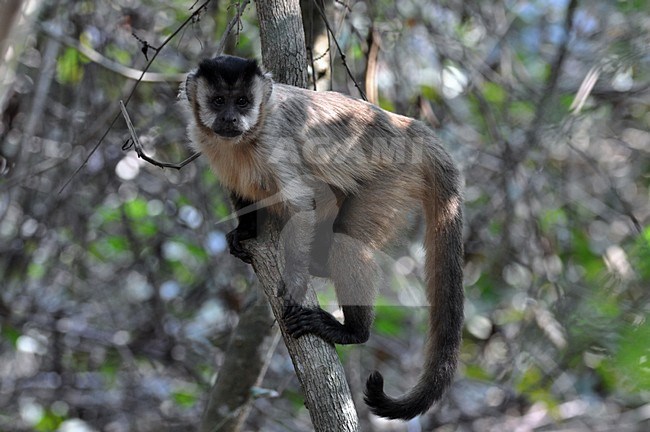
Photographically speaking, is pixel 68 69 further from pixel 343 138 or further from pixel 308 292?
pixel 308 292

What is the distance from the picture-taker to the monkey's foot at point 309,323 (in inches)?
157

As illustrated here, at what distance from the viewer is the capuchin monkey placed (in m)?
4.22

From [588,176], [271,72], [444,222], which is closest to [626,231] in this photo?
[588,176]

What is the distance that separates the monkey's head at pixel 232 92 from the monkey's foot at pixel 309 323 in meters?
1.03

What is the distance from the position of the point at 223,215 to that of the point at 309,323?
13.4 feet

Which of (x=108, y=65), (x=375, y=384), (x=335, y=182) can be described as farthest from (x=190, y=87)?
(x=375, y=384)

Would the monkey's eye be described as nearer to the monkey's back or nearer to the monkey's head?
the monkey's head

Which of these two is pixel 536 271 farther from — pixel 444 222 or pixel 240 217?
pixel 240 217

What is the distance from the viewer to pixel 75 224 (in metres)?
7.18

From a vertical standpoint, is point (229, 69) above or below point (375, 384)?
above

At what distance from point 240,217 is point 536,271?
3179mm

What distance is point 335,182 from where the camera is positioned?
4418 mm

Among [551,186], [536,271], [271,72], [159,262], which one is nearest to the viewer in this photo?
[271,72]

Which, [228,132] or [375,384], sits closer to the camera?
[375,384]
